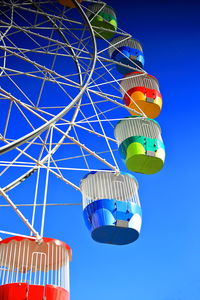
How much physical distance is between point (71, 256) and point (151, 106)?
6.21 m

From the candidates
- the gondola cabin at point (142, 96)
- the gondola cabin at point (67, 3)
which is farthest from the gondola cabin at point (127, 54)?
the gondola cabin at point (67, 3)

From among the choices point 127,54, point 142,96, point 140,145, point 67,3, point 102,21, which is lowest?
point 140,145

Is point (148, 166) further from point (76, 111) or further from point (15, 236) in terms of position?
point (15, 236)

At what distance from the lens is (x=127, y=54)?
15.6 metres

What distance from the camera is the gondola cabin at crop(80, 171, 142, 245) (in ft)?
29.0

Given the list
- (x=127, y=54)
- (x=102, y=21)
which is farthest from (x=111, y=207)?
(x=102, y=21)

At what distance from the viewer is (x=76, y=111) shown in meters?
11.4

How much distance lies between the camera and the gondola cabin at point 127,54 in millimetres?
15344

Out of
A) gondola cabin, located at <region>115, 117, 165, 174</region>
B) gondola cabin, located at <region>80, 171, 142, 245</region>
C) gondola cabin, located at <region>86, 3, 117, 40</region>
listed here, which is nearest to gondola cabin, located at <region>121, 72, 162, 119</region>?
gondola cabin, located at <region>115, 117, 165, 174</region>

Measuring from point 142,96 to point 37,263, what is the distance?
6824 millimetres

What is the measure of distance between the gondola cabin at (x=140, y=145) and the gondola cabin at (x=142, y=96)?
1.38m

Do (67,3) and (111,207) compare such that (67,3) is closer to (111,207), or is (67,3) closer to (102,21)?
(102,21)

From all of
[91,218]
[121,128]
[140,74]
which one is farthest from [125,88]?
[91,218]

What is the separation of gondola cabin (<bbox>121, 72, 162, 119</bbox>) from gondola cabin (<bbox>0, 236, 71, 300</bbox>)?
5.78 m
